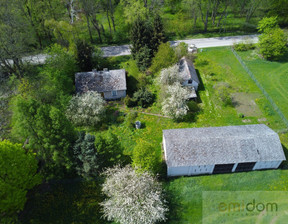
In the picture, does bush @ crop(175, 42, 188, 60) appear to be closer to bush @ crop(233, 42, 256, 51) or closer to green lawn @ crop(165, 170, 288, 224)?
bush @ crop(233, 42, 256, 51)

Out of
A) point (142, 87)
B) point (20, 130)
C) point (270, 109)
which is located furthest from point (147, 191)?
point (270, 109)

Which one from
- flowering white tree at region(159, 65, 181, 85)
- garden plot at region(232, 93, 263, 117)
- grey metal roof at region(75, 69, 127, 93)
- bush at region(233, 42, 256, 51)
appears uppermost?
flowering white tree at region(159, 65, 181, 85)

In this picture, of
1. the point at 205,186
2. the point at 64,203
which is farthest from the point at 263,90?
the point at 64,203

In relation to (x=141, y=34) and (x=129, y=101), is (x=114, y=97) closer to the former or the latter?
(x=129, y=101)

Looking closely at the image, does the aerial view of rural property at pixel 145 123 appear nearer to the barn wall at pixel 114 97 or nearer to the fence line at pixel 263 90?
the barn wall at pixel 114 97

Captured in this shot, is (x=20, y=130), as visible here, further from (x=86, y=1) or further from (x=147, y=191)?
(x=86, y=1)

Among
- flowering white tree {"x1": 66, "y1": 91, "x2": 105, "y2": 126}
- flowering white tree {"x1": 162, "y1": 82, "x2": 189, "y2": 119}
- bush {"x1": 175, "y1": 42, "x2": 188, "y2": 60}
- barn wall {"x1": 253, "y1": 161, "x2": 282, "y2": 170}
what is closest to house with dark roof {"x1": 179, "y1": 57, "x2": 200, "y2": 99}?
bush {"x1": 175, "y1": 42, "x2": 188, "y2": 60}
